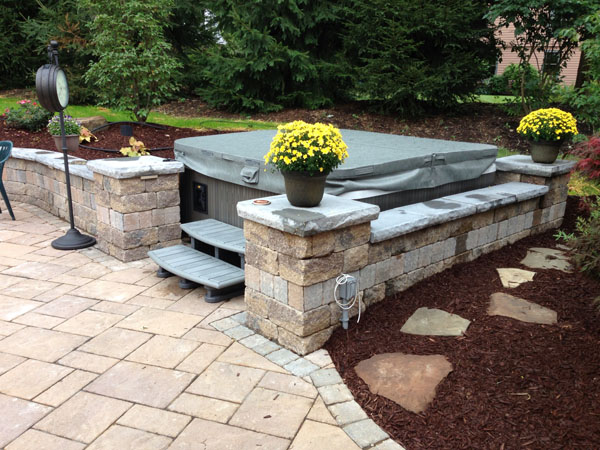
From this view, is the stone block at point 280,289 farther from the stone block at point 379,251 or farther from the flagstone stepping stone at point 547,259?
the flagstone stepping stone at point 547,259

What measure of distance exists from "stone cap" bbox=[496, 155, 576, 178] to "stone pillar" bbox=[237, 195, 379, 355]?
2613mm

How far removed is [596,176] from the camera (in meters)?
3.84

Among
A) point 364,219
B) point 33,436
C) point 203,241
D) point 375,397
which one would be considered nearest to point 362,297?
point 364,219

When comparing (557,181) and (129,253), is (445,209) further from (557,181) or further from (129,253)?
(129,253)

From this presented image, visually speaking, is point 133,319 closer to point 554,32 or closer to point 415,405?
point 415,405

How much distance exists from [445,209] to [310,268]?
58.2 inches

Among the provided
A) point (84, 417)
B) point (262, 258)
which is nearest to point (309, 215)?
point (262, 258)

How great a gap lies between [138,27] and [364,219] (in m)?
6.71

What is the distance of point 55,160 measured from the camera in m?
5.84

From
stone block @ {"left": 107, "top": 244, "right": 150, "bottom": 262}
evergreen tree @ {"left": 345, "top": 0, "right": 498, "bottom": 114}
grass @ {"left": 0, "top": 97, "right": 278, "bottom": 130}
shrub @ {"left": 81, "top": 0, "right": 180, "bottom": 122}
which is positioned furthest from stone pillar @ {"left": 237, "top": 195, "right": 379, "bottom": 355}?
evergreen tree @ {"left": 345, "top": 0, "right": 498, "bottom": 114}

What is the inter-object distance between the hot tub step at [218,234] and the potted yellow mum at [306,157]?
1.01 m

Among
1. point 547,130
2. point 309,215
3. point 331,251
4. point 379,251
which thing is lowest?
point 379,251

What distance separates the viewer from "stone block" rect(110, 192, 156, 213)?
460 cm

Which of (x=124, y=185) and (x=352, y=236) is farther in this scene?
(x=124, y=185)
